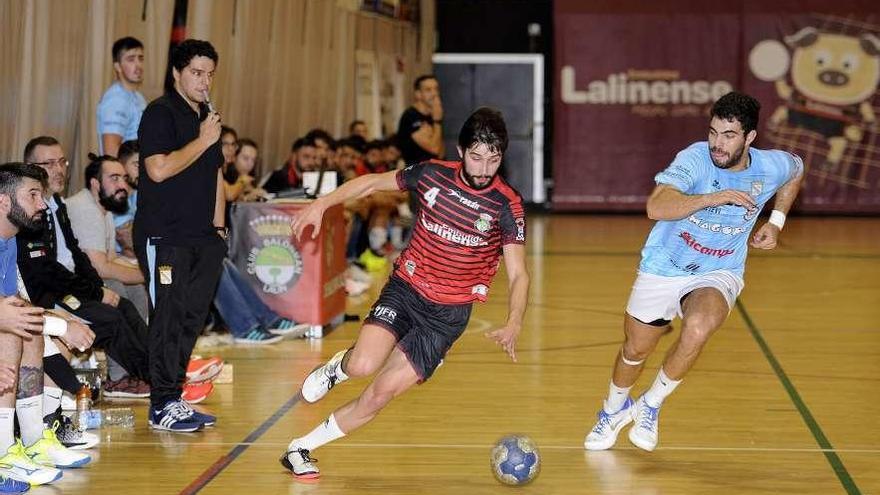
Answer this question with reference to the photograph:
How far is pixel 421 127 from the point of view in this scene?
14727 mm

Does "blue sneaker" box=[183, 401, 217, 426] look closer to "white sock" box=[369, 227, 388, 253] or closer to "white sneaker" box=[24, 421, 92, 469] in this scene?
"white sneaker" box=[24, 421, 92, 469]

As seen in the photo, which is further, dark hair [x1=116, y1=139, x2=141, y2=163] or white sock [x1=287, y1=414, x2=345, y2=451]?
dark hair [x1=116, y1=139, x2=141, y2=163]

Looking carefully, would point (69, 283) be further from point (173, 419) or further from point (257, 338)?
point (257, 338)

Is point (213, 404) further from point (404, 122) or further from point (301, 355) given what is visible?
point (404, 122)

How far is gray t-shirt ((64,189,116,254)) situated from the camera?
8586 mm

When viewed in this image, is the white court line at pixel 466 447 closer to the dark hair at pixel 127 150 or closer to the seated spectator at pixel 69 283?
the seated spectator at pixel 69 283

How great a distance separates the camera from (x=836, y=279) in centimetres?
1574

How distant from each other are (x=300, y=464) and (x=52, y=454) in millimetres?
1175

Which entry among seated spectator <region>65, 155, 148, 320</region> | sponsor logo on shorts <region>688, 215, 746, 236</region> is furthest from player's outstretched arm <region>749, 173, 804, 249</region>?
seated spectator <region>65, 155, 148, 320</region>

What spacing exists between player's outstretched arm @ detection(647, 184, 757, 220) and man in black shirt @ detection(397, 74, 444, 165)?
8.02 m

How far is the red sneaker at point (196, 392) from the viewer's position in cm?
838

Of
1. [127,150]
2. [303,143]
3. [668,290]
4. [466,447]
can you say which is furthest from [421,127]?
[668,290]


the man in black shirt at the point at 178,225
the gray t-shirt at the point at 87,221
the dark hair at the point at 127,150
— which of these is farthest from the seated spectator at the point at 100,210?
the man in black shirt at the point at 178,225

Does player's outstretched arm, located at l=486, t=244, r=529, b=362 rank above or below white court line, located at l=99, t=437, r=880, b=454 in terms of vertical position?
above
